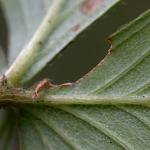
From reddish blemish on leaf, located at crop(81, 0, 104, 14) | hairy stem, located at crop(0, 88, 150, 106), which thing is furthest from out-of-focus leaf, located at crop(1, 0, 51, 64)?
hairy stem, located at crop(0, 88, 150, 106)

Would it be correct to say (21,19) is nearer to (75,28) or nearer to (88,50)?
(75,28)

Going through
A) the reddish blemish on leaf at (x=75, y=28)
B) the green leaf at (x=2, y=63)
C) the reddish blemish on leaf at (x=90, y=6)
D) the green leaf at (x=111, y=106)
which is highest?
the reddish blemish on leaf at (x=90, y=6)

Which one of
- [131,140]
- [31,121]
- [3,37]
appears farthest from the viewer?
[3,37]

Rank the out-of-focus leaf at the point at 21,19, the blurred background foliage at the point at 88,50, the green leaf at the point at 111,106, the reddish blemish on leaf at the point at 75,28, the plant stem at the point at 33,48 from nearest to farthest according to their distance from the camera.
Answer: the green leaf at the point at 111,106, the plant stem at the point at 33,48, the reddish blemish on leaf at the point at 75,28, the out-of-focus leaf at the point at 21,19, the blurred background foliage at the point at 88,50

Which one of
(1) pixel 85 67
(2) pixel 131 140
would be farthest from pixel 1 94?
(1) pixel 85 67

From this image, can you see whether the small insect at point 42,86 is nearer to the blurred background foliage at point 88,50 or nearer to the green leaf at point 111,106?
the green leaf at point 111,106

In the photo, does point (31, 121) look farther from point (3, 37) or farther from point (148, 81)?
point (3, 37)

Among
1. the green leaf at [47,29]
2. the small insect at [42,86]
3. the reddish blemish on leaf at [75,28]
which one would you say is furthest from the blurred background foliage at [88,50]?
the small insect at [42,86]
